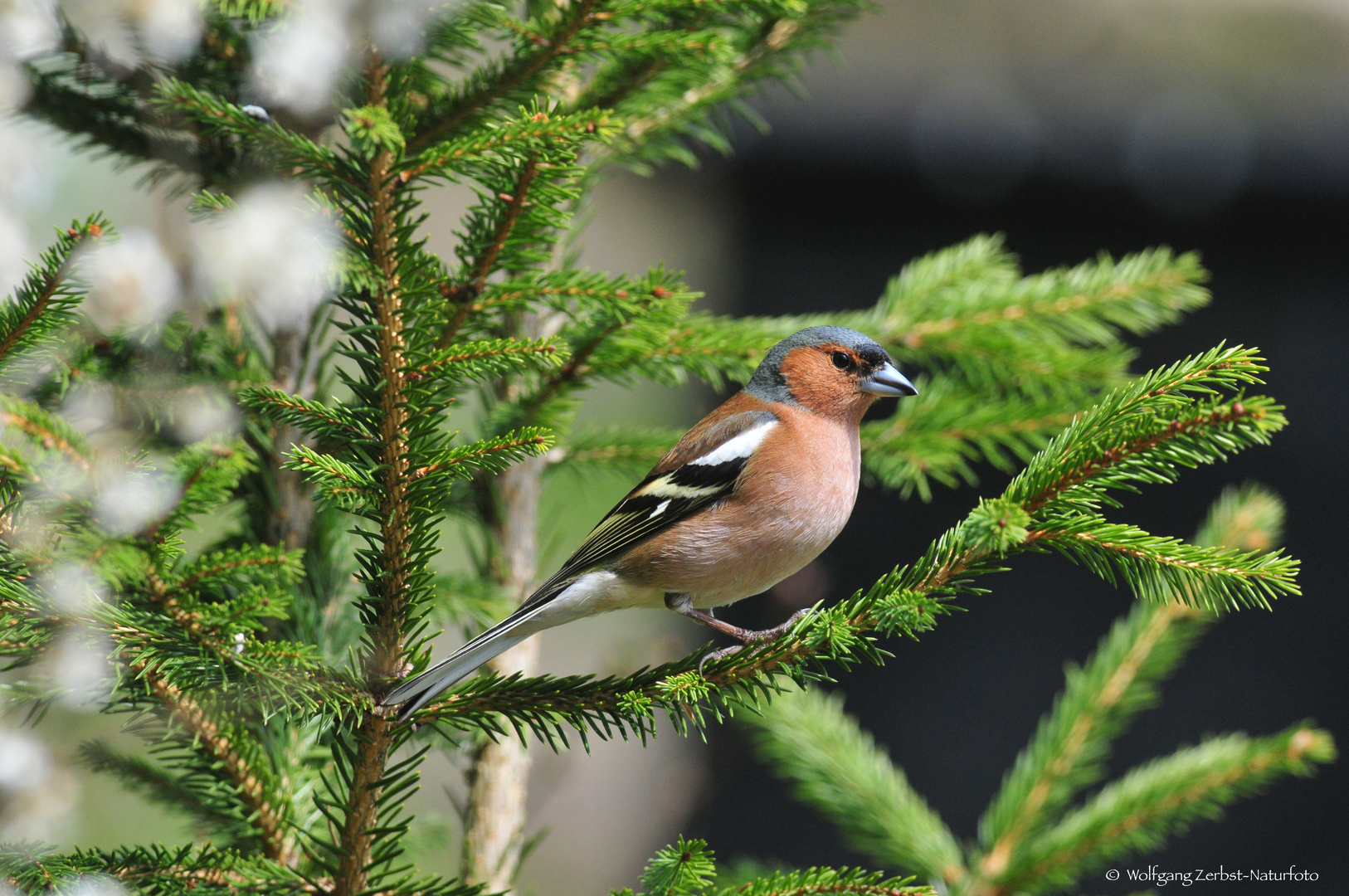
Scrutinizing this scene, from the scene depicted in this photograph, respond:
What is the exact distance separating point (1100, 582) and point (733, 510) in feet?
9.89

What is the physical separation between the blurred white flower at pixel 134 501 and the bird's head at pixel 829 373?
1075 millimetres

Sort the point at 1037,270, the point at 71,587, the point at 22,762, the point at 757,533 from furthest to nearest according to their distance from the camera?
the point at 1037,270, the point at 757,533, the point at 22,762, the point at 71,587

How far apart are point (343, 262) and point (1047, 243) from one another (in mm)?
4145

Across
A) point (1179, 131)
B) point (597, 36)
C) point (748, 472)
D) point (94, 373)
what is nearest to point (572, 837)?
point (748, 472)

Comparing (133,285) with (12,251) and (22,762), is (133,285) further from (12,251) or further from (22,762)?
(22,762)

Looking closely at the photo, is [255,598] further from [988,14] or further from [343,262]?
[988,14]

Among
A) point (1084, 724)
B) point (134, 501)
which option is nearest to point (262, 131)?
point (134, 501)

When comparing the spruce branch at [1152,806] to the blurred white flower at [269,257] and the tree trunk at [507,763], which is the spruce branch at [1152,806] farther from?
the blurred white flower at [269,257]

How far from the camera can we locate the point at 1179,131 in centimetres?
448

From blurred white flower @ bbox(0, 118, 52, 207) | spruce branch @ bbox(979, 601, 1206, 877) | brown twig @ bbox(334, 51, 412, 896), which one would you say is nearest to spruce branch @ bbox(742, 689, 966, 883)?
spruce branch @ bbox(979, 601, 1206, 877)

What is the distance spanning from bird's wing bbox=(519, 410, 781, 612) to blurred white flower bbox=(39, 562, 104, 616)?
0.78m

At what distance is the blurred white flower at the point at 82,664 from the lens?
39.2 inches

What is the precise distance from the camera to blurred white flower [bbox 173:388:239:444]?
1.42 meters

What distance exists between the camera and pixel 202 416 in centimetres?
143
